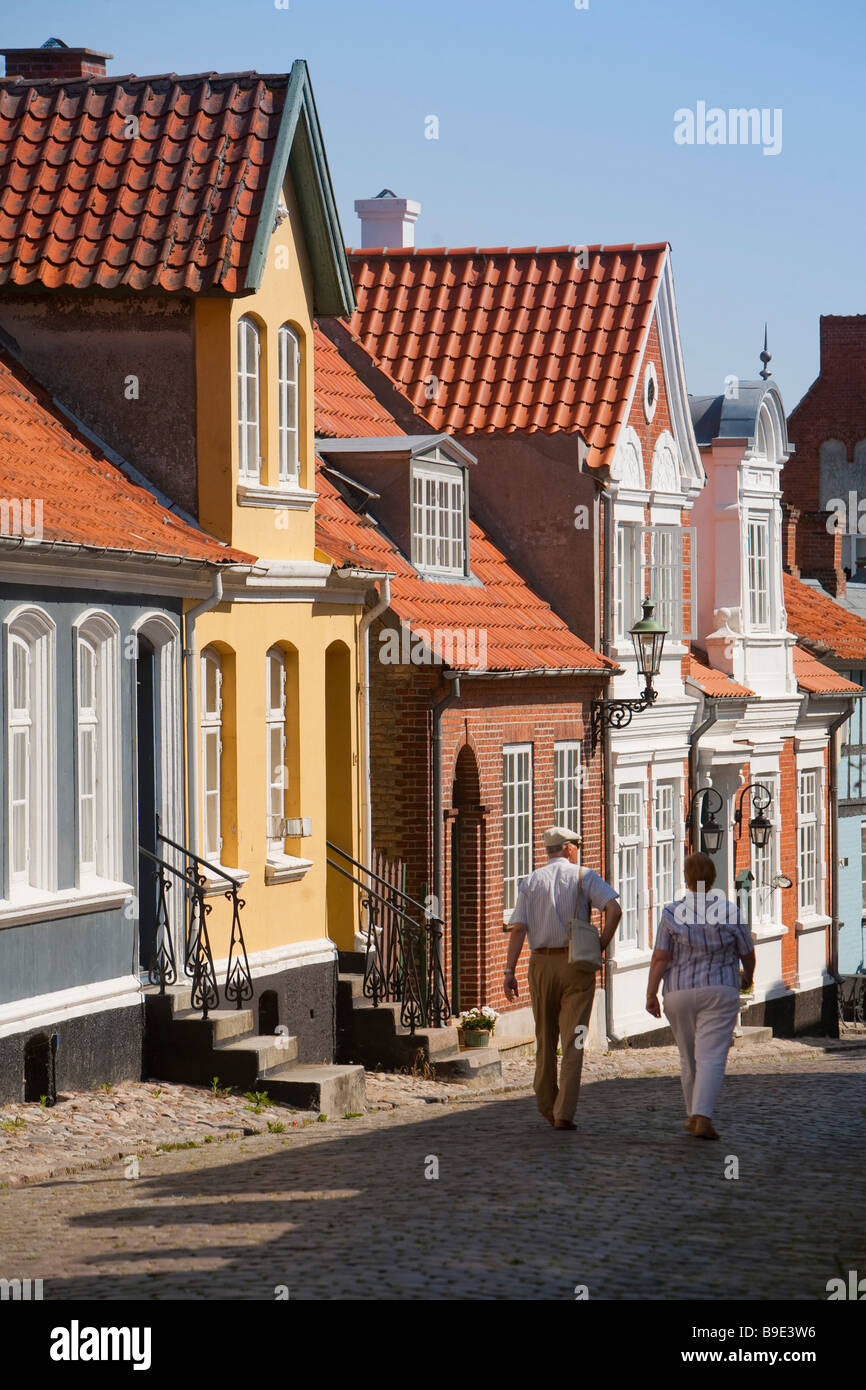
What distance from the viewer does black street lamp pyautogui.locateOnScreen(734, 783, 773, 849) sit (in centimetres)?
2978

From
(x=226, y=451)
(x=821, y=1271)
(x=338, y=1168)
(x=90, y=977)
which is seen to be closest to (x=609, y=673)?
(x=226, y=451)

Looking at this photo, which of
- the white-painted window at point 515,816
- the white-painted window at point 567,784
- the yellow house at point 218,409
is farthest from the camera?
the white-painted window at point 567,784

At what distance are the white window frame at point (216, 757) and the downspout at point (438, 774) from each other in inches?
139

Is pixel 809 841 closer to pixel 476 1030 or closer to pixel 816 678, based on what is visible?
pixel 816 678

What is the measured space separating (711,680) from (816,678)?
13.7ft

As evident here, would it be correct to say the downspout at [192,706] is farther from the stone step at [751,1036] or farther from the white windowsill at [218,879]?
the stone step at [751,1036]

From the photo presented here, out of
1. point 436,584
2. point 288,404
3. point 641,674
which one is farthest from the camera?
point 641,674

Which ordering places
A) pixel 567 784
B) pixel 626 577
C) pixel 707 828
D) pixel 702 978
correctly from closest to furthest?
pixel 702 978 < pixel 567 784 < pixel 626 577 < pixel 707 828

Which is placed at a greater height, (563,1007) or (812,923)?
(563,1007)

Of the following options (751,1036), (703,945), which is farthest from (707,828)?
(703,945)

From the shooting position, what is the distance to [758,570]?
3039 centimetres

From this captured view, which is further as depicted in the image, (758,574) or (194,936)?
(758,574)

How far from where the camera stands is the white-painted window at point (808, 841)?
32344 mm

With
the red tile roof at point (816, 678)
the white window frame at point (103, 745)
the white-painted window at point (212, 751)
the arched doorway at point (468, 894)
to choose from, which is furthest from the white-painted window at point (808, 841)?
the white window frame at point (103, 745)
